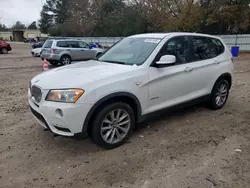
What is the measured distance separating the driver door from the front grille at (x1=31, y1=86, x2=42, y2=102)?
1668 mm

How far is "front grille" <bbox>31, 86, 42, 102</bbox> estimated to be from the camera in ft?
10.6

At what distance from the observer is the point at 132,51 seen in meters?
4.09

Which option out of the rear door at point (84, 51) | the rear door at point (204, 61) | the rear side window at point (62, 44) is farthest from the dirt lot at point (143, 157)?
the rear door at point (84, 51)

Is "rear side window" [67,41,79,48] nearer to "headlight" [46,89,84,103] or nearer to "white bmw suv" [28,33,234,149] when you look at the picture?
"white bmw suv" [28,33,234,149]

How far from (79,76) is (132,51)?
1.23 m

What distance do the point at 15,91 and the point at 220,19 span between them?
74.6 feet

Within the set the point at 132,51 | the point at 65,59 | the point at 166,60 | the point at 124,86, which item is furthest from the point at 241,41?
the point at 124,86

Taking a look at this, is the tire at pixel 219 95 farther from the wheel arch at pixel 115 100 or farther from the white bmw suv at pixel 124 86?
the wheel arch at pixel 115 100

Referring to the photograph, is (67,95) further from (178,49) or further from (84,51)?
(84,51)

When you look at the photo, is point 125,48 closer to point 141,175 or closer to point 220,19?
point 141,175

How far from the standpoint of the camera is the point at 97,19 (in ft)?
123

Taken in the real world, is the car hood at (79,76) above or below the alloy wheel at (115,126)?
above

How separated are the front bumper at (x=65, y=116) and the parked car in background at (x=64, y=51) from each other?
10337 millimetres

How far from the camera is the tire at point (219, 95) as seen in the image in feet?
16.2
